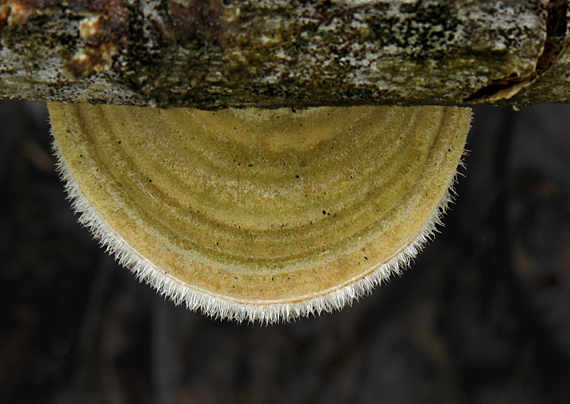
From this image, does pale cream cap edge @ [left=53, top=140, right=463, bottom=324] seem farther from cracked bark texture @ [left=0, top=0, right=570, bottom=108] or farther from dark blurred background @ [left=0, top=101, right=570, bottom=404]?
dark blurred background @ [left=0, top=101, right=570, bottom=404]

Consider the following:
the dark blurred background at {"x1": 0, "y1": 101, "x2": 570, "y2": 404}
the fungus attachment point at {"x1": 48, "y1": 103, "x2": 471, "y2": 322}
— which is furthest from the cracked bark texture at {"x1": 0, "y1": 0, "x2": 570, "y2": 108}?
the dark blurred background at {"x1": 0, "y1": 101, "x2": 570, "y2": 404}

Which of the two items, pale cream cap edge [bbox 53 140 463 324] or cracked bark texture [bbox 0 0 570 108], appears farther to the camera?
pale cream cap edge [bbox 53 140 463 324]

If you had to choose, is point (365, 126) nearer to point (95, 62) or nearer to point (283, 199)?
point (283, 199)

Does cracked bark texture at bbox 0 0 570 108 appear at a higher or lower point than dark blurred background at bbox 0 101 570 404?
higher

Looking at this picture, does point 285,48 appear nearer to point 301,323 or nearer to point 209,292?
point 209,292

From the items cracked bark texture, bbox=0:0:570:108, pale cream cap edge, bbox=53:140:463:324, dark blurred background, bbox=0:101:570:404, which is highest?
cracked bark texture, bbox=0:0:570:108

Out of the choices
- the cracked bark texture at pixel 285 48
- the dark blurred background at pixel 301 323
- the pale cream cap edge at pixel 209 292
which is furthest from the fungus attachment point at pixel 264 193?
the dark blurred background at pixel 301 323

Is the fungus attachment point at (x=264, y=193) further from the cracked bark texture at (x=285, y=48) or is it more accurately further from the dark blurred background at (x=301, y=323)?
the dark blurred background at (x=301, y=323)
